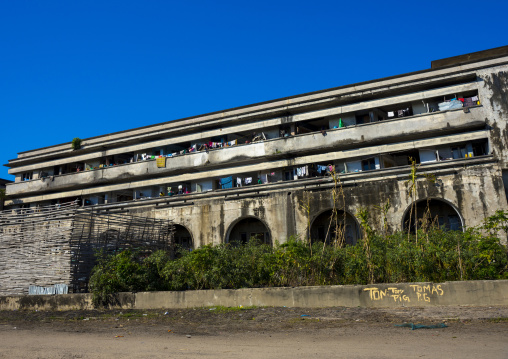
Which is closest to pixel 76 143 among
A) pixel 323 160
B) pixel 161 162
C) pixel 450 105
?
pixel 161 162

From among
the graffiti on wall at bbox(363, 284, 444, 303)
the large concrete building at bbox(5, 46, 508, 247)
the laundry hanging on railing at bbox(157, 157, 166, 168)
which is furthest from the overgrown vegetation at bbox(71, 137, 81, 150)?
the graffiti on wall at bbox(363, 284, 444, 303)

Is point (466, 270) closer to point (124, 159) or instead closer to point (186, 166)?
point (186, 166)

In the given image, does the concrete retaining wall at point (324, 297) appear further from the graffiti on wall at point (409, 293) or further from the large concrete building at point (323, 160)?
the large concrete building at point (323, 160)

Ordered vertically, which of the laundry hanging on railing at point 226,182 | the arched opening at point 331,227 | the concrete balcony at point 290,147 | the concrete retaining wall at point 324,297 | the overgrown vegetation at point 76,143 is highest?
the overgrown vegetation at point 76,143

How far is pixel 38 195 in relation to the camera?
4169cm

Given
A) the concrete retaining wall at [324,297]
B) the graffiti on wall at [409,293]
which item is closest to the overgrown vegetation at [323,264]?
the concrete retaining wall at [324,297]

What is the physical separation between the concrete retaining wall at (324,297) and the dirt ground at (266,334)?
416 millimetres

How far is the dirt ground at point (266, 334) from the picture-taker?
6363 millimetres

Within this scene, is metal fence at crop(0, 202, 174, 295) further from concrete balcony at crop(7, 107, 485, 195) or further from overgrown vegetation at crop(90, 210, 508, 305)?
concrete balcony at crop(7, 107, 485, 195)

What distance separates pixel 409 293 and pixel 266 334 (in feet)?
14.0

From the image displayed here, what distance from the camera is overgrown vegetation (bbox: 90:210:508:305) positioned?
1105cm

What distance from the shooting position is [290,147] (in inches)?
1193

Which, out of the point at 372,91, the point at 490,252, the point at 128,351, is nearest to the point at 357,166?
the point at 372,91

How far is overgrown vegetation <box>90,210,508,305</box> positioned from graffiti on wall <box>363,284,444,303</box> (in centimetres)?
77
